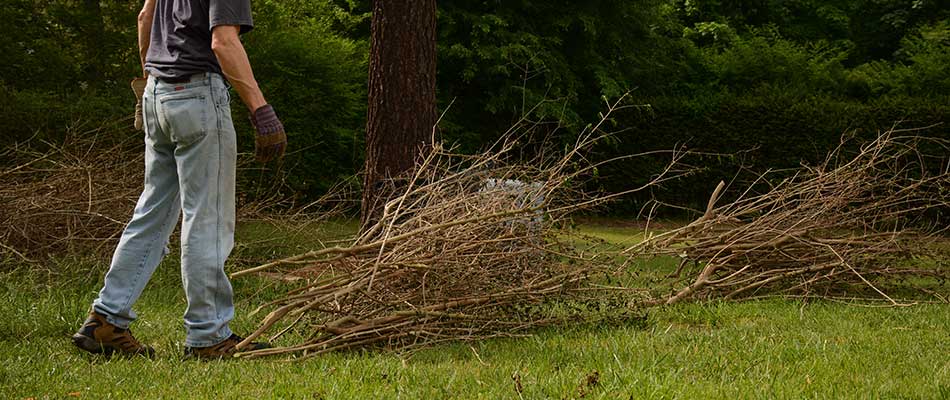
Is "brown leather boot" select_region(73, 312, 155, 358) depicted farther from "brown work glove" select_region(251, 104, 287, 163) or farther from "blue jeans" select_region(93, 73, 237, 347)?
"brown work glove" select_region(251, 104, 287, 163)

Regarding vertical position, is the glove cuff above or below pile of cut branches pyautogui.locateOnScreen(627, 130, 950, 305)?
above

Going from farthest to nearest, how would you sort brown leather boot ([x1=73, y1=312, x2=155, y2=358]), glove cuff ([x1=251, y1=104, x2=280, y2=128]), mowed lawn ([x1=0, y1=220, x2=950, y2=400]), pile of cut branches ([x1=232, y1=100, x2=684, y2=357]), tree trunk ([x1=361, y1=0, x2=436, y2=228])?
tree trunk ([x1=361, y1=0, x2=436, y2=228]) < pile of cut branches ([x1=232, y1=100, x2=684, y2=357]) < brown leather boot ([x1=73, y1=312, x2=155, y2=358]) < glove cuff ([x1=251, y1=104, x2=280, y2=128]) < mowed lawn ([x1=0, y1=220, x2=950, y2=400])

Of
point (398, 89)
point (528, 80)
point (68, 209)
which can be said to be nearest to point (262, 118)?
point (68, 209)

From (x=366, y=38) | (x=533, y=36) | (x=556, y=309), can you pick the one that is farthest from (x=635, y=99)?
(x=556, y=309)

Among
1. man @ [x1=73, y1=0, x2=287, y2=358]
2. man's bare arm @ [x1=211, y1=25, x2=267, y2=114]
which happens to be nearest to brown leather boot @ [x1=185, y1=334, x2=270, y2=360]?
man @ [x1=73, y1=0, x2=287, y2=358]

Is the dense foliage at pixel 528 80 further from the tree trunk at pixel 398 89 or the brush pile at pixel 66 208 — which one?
the brush pile at pixel 66 208

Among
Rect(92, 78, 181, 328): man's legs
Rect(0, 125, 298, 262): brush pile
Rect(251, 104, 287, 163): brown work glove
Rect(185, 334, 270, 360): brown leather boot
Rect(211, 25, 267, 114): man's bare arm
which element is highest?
Rect(211, 25, 267, 114): man's bare arm

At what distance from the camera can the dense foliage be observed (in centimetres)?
1289

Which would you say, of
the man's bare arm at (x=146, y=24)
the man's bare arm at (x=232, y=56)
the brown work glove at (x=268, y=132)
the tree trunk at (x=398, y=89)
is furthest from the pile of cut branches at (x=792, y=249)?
the man's bare arm at (x=146, y=24)

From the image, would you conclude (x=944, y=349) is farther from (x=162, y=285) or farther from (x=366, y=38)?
(x=366, y=38)

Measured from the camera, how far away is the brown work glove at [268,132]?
420cm

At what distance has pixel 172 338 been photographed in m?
4.87

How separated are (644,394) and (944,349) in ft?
5.95

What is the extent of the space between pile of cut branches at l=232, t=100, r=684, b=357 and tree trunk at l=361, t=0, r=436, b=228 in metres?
2.55
